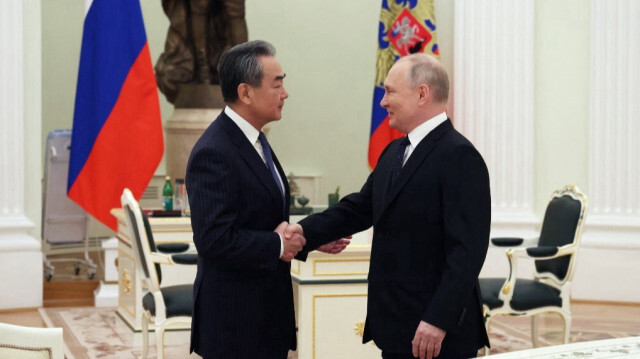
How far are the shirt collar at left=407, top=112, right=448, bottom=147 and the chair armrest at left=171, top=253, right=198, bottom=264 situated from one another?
2.52 metres

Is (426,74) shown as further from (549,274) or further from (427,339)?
(549,274)

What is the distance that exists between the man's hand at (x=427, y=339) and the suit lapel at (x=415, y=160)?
0.39 m

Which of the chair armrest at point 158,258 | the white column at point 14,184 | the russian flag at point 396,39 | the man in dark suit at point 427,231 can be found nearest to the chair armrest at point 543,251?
the chair armrest at point 158,258

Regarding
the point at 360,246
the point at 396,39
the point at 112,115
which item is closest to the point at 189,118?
the point at 112,115

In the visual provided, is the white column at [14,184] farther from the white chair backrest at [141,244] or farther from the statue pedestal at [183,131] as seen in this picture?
the white chair backrest at [141,244]

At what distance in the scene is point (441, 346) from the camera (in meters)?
2.76

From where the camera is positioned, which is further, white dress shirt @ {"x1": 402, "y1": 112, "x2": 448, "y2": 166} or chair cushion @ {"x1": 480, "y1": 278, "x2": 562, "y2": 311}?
chair cushion @ {"x1": 480, "y1": 278, "x2": 562, "y2": 311}

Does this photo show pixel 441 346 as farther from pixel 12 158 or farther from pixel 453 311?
pixel 12 158

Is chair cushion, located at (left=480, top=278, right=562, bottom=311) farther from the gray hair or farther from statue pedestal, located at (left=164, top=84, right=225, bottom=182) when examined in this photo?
statue pedestal, located at (left=164, top=84, right=225, bottom=182)

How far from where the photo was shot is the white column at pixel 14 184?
7.57 m

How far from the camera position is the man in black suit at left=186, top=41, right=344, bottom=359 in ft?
8.86

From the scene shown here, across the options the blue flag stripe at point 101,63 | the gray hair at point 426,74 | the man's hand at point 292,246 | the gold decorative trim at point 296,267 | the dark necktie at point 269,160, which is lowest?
the gold decorative trim at point 296,267

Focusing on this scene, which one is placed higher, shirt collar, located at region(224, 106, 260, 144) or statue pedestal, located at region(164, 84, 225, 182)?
statue pedestal, located at region(164, 84, 225, 182)

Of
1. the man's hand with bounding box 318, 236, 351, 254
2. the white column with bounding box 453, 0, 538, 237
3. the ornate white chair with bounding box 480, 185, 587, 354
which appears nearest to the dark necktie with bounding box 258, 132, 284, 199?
the man's hand with bounding box 318, 236, 351, 254
